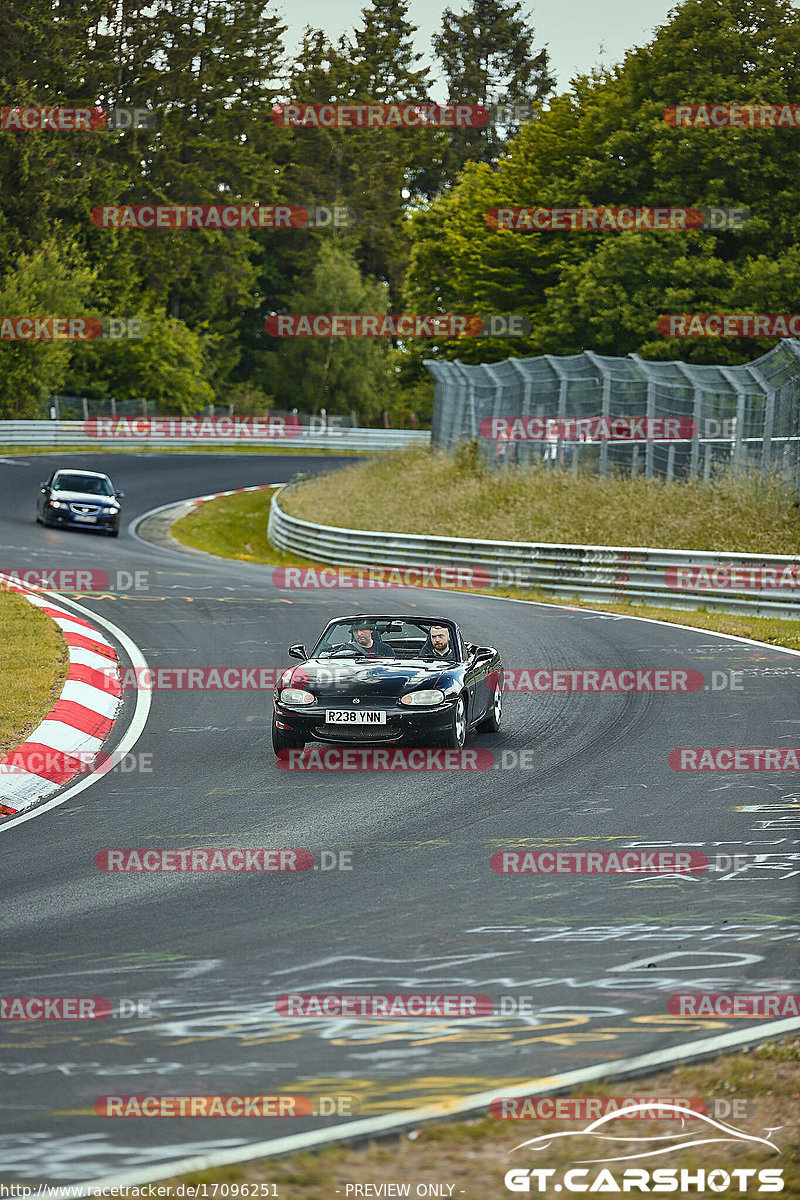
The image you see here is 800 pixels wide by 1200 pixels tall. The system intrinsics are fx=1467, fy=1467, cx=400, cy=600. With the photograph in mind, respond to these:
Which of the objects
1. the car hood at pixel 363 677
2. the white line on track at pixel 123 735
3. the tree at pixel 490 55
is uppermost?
the tree at pixel 490 55

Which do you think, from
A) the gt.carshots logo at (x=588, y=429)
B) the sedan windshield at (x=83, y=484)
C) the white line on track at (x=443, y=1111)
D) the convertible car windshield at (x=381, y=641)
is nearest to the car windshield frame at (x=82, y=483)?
the sedan windshield at (x=83, y=484)

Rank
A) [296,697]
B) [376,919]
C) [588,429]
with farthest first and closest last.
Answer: [588,429] < [296,697] < [376,919]

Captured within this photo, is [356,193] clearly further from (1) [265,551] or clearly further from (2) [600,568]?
(2) [600,568]

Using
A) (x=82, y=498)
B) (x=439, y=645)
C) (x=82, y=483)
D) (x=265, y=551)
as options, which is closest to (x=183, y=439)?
(x=265, y=551)

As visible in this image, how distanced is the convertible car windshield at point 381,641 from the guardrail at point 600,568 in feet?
33.2

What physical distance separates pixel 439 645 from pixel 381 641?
502 millimetres

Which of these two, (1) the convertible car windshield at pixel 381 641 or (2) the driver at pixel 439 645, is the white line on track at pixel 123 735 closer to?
(1) the convertible car windshield at pixel 381 641

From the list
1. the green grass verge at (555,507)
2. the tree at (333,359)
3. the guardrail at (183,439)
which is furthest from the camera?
the tree at (333,359)

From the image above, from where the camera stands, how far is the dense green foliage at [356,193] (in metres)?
43.5

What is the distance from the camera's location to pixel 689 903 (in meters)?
7.02

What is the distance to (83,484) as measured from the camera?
34.1m

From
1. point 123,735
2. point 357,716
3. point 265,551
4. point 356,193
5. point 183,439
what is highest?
point 356,193

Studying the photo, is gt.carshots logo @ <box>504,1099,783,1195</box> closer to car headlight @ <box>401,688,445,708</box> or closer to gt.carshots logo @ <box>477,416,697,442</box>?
car headlight @ <box>401,688,445,708</box>

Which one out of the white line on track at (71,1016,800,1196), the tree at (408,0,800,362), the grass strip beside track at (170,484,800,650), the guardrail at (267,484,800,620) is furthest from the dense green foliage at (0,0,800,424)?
the white line on track at (71,1016,800,1196)
